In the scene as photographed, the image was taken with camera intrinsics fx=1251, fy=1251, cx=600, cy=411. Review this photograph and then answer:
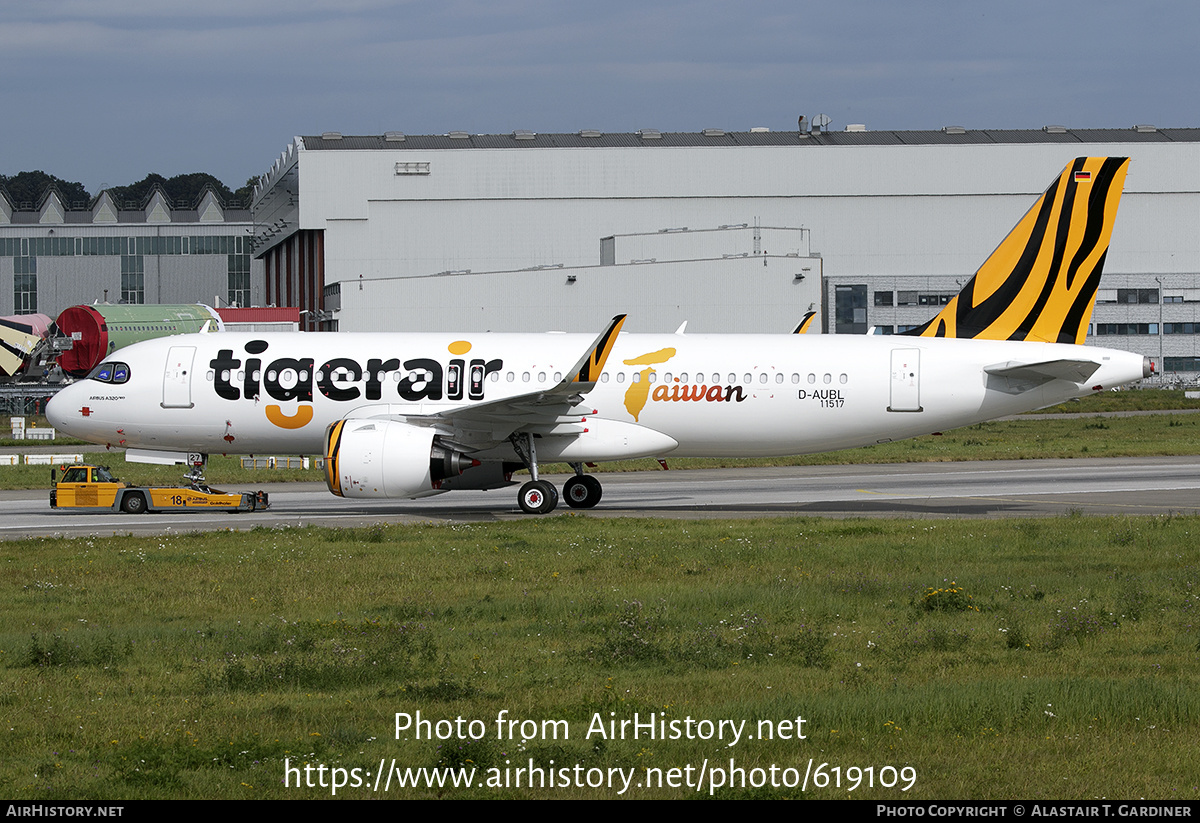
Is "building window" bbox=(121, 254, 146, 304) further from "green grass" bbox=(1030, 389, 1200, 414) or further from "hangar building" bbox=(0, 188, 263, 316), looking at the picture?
"green grass" bbox=(1030, 389, 1200, 414)

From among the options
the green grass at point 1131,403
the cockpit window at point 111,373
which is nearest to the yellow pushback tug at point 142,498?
the cockpit window at point 111,373

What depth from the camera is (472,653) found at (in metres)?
13.6

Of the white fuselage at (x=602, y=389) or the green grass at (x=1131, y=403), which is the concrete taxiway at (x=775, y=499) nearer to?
the white fuselage at (x=602, y=389)

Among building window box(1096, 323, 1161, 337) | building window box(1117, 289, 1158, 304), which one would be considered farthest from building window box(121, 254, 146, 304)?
building window box(1117, 289, 1158, 304)

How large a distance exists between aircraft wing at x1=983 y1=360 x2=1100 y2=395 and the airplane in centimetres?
4

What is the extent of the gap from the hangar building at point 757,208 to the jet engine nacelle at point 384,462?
191 feet

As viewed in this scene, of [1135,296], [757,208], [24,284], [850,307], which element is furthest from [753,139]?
[24,284]

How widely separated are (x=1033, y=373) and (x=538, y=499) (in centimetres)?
1226

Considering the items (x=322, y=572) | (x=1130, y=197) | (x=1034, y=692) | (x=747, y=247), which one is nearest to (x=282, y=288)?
(x=747, y=247)

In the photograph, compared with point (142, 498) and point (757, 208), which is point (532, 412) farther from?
point (757, 208)

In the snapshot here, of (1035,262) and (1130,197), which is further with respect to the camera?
(1130,197)

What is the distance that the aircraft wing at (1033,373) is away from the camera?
2955cm
